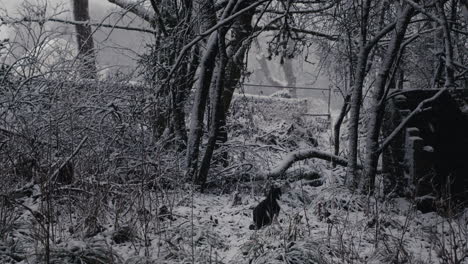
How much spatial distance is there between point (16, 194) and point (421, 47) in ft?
35.9

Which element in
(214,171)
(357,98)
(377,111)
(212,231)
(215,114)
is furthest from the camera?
(214,171)

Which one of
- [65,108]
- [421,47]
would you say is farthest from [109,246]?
[421,47]

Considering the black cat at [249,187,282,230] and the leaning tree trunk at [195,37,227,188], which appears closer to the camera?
the black cat at [249,187,282,230]

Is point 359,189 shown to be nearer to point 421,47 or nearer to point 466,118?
point 466,118

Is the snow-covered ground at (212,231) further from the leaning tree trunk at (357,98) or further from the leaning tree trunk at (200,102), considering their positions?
the leaning tree trunk at (200,102)

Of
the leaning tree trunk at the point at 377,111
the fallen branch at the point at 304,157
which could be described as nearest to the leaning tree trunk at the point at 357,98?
the leaning tree trunk at the point at 377,111

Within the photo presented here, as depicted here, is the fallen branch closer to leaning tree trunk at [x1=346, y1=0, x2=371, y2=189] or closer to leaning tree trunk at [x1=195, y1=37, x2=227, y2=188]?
leaning tree trunk at [x1=346, y1=0, x2=371, y2=189]

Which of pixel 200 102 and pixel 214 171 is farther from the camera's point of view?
pixel 214 171

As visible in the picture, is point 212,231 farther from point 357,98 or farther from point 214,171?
point 357,98

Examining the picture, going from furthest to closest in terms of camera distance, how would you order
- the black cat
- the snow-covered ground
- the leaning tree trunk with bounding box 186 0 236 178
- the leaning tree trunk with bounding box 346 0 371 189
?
the leaning tree trunk with bounding box 186 0 236 178
the leaning tree trunk with bounding box 346 0 371 189
the black cat
the snow-covered ground

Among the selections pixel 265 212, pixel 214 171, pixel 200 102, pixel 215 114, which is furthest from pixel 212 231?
pixel 214 171

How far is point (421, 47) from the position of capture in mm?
11977

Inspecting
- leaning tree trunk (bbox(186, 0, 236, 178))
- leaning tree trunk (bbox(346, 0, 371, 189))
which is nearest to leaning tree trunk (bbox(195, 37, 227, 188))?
leaning tree trunk (bbox(186, 0, 236, 178))

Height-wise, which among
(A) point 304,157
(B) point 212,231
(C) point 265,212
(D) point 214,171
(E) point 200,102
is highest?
(E) point 200,102
